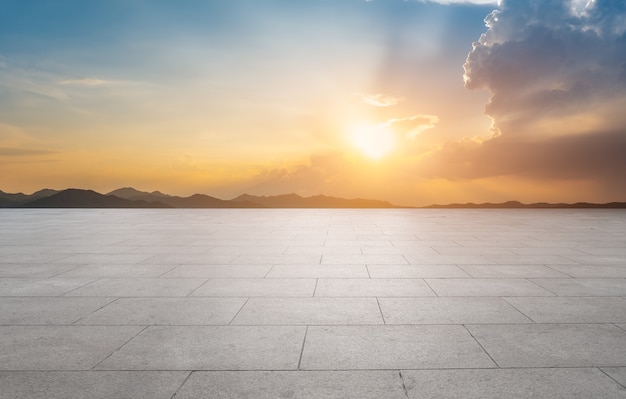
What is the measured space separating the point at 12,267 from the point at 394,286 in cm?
840

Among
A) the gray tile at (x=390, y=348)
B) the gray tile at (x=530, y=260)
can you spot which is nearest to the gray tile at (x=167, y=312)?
the gray tile at (x=390, y=348)

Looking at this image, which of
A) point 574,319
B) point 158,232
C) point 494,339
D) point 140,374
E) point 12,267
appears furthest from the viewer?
point 158,232

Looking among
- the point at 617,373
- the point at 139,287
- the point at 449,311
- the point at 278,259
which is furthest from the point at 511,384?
the point at 278,259

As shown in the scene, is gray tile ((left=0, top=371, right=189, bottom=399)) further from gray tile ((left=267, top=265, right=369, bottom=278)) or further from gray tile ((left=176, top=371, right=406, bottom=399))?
gray tile ((left=267, top=265, right=369, bottom=278))

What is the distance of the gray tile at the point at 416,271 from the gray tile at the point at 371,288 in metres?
0.46

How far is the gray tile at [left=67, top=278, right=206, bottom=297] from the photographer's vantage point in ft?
24.9

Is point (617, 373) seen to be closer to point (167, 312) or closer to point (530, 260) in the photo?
point (167, 312)

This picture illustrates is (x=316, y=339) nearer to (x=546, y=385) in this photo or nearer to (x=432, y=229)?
(x=546, y=385)

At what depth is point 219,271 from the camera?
9.40 meters

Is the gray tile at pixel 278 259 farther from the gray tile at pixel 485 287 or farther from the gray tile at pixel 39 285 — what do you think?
the gray tile at pixel 39 285

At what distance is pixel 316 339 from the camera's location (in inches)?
209

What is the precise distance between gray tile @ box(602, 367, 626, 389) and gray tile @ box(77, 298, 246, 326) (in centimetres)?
436

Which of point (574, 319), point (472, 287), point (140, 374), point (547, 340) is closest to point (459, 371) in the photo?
point (547, 340)

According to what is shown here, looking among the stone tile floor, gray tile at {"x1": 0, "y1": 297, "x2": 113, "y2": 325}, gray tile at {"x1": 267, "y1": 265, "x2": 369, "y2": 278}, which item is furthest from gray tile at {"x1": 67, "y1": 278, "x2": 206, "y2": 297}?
gray tile at {"x1": 267, "y1": 265, "x2": 369, "y2": 278}
